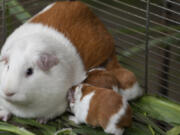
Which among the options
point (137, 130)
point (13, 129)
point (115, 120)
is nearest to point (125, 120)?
point (115, 120)

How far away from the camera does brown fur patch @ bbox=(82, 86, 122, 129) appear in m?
1.37

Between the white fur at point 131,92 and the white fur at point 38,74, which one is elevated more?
the white fur at point 38,74

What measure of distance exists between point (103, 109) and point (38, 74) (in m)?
0.26

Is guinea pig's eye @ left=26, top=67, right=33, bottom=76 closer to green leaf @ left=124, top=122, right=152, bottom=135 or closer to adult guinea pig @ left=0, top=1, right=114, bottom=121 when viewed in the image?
adult guinea pig @ left=0, top=1, right=114, bottom=121

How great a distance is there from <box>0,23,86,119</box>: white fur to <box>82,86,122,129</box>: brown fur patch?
148mm

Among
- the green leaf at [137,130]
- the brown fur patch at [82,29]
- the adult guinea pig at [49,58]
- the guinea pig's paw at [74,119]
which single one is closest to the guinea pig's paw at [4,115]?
the adult guinea pig at [49,58]

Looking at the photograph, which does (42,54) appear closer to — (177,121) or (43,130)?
(43,130)

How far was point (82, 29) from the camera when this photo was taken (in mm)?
1653

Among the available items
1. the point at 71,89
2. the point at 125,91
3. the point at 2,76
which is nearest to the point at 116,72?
the point at 125,91

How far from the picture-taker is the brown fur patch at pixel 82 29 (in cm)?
163

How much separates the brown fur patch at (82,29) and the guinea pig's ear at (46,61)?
0.20 meters

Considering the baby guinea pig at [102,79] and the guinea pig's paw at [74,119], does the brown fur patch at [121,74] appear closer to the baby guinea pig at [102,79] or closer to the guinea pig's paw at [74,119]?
the baby guinea pig at [102,79]

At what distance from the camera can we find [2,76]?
138 cm

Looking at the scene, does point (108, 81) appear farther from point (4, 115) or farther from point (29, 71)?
point (4, 115)
